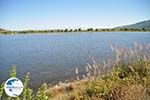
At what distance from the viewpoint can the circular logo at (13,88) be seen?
356cm

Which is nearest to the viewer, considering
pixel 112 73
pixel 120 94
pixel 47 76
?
pixel 120 94

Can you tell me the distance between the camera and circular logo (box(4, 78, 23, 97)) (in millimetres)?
3561

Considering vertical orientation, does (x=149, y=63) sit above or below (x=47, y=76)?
above

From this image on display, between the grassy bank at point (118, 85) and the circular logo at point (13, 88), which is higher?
the circular logo at point (13, 88)

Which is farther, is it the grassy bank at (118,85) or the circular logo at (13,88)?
the grassy bank at (118,85)

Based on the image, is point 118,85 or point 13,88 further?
point 118,85

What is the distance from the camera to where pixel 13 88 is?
3.60m

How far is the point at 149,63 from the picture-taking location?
6.36 m

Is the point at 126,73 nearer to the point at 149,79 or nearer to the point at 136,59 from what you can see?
the point at 136,59

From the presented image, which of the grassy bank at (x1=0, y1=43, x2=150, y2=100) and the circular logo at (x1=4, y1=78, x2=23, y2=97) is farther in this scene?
the grassy bank at (x1=0, y1=43, x2=150, y2=100)

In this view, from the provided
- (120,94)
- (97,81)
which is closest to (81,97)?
(97,81)

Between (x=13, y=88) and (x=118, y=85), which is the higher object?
(x=13, y=88)

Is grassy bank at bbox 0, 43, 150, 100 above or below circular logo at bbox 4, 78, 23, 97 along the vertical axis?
below

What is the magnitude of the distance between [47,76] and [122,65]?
7.57 metres
